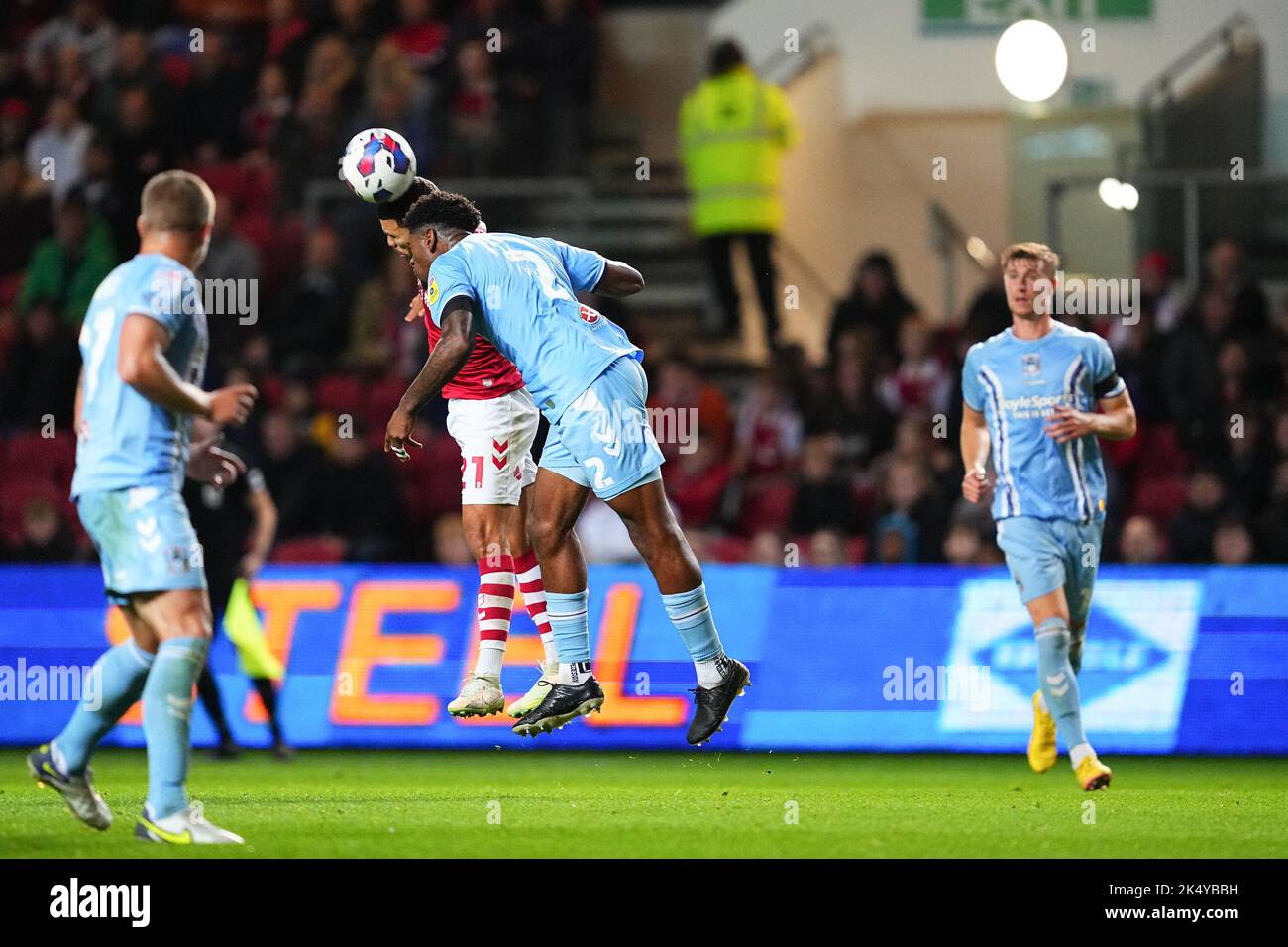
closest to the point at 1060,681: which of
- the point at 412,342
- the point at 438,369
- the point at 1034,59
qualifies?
the point at 438,369

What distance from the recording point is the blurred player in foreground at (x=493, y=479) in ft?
27.8

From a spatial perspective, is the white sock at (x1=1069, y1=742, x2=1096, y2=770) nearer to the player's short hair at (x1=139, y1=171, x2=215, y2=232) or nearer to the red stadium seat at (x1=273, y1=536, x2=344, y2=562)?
the player's short hair at (x1=139, y1=171, x2=215, y2=232)

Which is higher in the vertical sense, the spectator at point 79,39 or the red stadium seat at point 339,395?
the spectator at point 79,39

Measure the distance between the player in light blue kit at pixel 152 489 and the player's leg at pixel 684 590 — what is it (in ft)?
5.73

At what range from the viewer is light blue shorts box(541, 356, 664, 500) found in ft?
25.7

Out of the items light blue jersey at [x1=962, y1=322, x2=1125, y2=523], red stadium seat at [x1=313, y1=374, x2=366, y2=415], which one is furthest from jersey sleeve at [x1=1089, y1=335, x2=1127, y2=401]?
red stadium seat at [x1=313, y1=374, x2=366, y2=415]

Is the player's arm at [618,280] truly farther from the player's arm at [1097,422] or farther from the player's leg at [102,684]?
the player's leg at [102,684]

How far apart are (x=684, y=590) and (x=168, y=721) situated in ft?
7.06

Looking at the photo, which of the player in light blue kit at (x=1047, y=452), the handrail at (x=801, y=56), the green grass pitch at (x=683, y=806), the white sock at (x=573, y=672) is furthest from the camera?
the handrail at (x=801, y=56)

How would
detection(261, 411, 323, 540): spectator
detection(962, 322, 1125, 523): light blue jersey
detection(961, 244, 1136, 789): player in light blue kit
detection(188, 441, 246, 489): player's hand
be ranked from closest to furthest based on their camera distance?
1. detection(188, 441, 246, 489): player's hand
2. detection(961, 244, 1136, 789): player in light blue kit
3. detection(962, 322, 1125, 523): light blue jersey
4. detection(261, 411, 323, 540): spectator

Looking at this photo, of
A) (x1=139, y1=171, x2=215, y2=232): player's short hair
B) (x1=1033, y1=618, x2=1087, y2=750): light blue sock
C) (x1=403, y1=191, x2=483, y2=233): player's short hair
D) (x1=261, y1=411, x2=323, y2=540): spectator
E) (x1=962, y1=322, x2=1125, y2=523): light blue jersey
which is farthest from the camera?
(x1=261, y1=411, x2=323, y2=540): spectator

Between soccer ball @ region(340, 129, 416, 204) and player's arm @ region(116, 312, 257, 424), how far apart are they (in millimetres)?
1721

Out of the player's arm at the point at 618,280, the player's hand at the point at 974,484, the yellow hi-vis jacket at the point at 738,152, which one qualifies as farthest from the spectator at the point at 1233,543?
the player's arm at the point at 618,280

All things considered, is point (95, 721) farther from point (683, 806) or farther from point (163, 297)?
point (683, 806)
